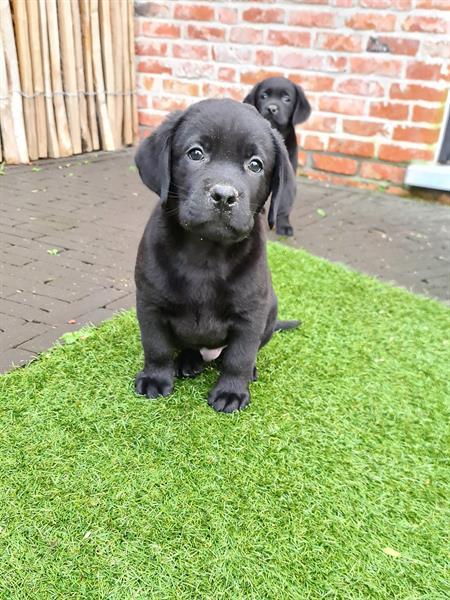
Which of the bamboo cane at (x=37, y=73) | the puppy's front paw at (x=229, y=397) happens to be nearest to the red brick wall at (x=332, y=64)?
the bamboo cane at (x=37, y=73)

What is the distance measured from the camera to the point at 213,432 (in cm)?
256

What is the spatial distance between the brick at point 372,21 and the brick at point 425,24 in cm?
15

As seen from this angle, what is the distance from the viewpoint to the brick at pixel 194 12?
7.15 metres

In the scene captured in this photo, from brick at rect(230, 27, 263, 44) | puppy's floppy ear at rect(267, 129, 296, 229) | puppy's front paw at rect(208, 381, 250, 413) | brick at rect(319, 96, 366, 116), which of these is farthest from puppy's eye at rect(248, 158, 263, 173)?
brick at rect(230, 27, 263, 44)

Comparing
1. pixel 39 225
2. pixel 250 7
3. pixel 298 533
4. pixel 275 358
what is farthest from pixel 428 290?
pixel 250 7

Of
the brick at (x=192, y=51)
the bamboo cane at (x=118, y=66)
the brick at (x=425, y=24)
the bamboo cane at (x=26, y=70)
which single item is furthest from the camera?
the brick at (x=192, y=51)

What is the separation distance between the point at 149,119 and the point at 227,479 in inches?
261

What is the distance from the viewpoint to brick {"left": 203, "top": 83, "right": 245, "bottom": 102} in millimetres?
7324

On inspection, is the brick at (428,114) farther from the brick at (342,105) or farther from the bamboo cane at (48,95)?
the bamboo cane at (48,95)

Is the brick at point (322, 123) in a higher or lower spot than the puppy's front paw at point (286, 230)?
higher

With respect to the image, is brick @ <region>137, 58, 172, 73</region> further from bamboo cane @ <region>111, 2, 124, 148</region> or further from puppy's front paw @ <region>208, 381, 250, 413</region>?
puppy's front paw @ <region>208, 381, 250, 413</region>

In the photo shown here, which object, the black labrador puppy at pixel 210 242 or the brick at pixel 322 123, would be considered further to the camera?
the brick at pixel 322 123

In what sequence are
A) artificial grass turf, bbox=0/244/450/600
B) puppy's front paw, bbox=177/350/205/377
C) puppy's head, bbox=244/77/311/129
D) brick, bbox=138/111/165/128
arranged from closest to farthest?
1. artificial grass turf, bbox=0/244/450/600
2. puppy's front paw, bbox=177/350/205/377
3. puppy's head, bbox=244/77/311/129
4. brick, bbox=138/111/165/128

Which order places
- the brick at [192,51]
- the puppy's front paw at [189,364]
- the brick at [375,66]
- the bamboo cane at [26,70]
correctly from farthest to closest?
the brick at [192,51] < the brick at [375,66] < the bamboo cane at [26,70] < the puppy's front paw at [189,364]
